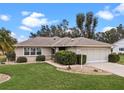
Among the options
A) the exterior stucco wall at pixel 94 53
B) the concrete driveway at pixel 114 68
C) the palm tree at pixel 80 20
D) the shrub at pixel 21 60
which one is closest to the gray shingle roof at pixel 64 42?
the exterior stucco wall at pixel 94 53

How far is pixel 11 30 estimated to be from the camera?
57906 millimetres

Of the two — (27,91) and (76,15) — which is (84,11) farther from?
(27,91)

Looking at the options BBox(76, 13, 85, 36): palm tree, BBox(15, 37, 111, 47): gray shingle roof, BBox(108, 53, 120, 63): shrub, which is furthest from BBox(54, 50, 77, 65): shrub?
BBox(76, 13, 85, 36): palm tree

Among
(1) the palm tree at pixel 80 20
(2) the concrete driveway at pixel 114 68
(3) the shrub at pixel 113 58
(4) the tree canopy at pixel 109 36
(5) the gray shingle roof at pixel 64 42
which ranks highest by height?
(1) the palm tree at pixel 80 20

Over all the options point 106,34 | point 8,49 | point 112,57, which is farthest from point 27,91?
point 106,34

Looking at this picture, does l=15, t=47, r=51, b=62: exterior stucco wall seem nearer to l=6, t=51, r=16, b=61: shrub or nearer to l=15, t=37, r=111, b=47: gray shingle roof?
l=15, t=37, r=111, b=47: gray shingle roof

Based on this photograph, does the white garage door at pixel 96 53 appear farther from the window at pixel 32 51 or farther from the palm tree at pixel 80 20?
the palm tree at pixel 80 20

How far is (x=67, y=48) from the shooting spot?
35.2 meters

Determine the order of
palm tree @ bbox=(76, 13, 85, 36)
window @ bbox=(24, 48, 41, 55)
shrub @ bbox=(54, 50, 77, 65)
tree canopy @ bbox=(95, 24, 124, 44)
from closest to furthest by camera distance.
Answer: shrub @ bbox=(54, 50, 77, 65) < window @ bbox=(24, 48, 41, 55) < palm tree @ bbox=(76, 13, 85, 36) < tree canopy @ bbox=(95, 24, 124, 44)

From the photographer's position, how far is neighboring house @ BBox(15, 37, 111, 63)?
3283 cm

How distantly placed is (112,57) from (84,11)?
26.7 meters

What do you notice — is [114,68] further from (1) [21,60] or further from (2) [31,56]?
(2) [31,56]

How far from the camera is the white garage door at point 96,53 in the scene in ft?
108

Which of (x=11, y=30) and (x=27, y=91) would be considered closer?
(x=27, y=91)
